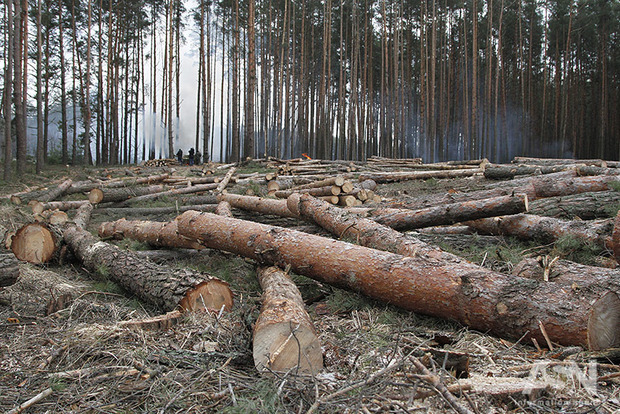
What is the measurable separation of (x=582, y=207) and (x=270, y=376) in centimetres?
546

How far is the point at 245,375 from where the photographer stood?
2.45 metres

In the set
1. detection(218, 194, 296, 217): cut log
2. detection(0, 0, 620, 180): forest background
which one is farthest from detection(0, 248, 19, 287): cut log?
detection(0, 0, 620, 180): forest background

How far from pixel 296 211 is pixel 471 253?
2535 millimetres

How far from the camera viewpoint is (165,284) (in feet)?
12.3

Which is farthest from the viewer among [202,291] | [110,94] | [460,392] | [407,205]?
[110,94]

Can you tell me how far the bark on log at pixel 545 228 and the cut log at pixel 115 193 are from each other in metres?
8.61

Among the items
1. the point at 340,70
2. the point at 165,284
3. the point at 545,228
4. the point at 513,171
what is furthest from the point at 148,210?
the point at 340,70

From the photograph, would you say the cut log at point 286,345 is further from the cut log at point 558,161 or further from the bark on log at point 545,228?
the cut log at point 558,161

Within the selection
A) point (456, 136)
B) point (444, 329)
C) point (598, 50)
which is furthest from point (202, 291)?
point (598, 50)

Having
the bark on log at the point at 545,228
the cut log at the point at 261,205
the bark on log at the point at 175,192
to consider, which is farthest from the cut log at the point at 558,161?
the bark on log at the point at 175,192

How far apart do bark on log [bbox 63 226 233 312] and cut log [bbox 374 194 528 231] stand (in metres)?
2.76

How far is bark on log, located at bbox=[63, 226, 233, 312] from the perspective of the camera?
140 inches

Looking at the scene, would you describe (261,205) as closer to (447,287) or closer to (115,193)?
(447,287)

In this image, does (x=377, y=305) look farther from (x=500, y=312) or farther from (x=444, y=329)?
(x=500, y=312)
